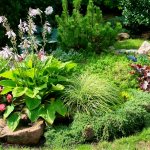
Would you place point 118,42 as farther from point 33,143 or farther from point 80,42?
point 33,143

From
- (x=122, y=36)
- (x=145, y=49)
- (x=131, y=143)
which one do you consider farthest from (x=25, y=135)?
(x=122, y=36)

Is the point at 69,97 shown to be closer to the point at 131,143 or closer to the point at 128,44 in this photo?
the point at 131,143

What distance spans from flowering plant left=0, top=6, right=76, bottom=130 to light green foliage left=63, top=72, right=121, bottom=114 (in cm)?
15

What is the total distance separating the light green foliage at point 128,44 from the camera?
11.3m

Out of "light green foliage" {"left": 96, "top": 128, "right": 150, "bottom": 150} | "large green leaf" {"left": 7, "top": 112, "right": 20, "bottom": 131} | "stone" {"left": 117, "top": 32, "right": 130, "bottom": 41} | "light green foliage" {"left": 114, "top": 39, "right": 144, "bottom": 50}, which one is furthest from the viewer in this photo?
"stone" {"left": 117, "top": 32, "right": 130, "bottom": 41}

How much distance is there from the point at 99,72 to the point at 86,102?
1.21 m

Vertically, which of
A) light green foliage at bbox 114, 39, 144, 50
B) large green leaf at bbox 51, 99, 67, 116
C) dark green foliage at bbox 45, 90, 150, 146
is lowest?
dark green foliage at bbox 45, 90, 150, 146

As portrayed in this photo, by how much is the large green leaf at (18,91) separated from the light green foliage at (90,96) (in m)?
0.63

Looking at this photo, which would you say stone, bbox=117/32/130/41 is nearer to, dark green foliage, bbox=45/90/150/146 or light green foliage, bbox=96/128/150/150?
dark green foliage, bbox=45/90/150/146

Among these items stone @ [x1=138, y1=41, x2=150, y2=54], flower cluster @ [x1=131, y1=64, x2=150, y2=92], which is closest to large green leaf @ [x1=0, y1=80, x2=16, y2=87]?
flower cluster @ [x1=131, y1=64, x2=150, y2=92]

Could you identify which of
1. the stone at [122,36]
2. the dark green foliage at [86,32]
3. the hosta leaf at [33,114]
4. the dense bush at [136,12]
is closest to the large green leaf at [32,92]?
the hosta leaf at [33,114]

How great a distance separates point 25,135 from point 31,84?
2.75 feet

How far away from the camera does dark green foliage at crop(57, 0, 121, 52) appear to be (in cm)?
995

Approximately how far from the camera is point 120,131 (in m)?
7.60
